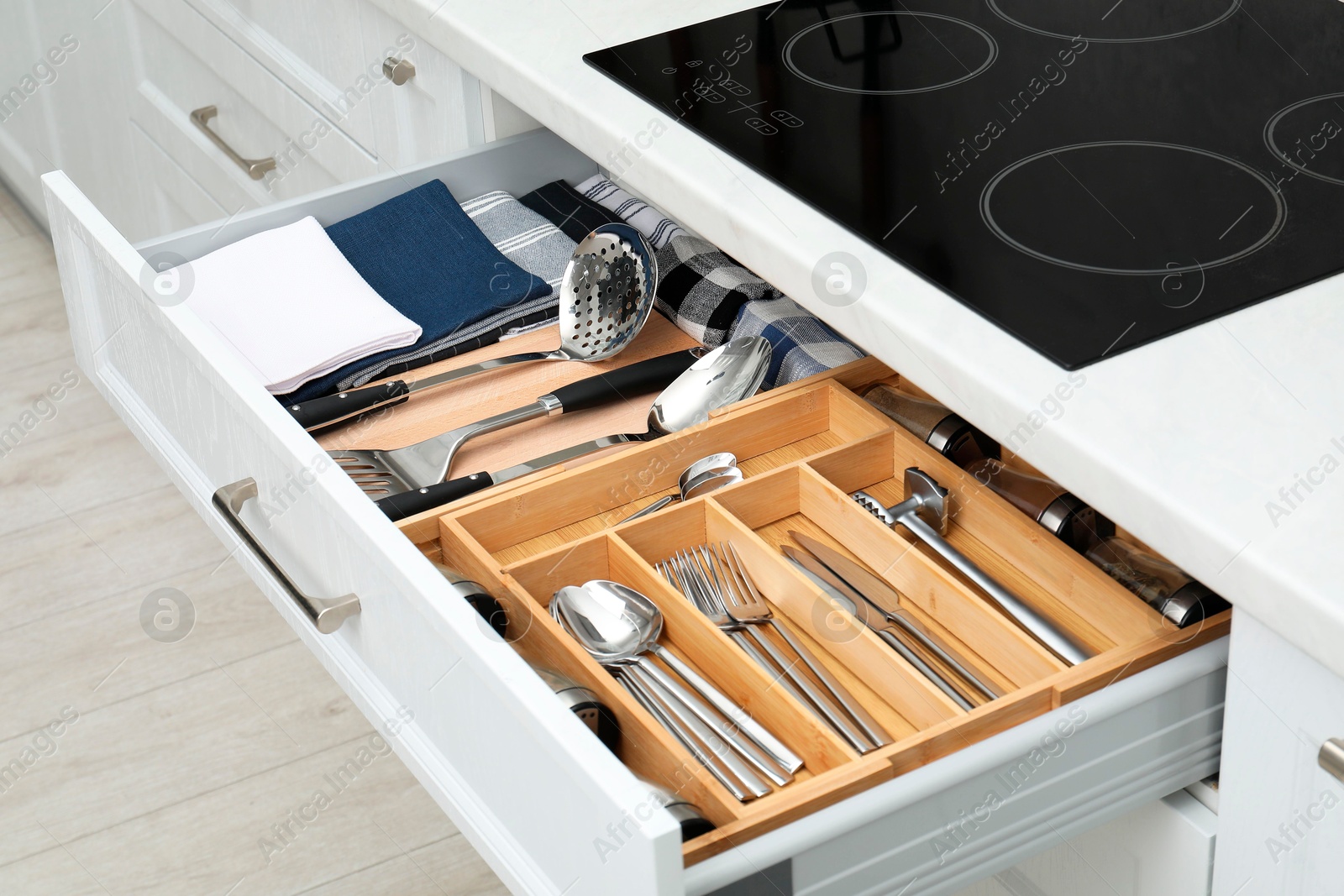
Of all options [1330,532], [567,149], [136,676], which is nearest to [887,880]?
[1330,532]

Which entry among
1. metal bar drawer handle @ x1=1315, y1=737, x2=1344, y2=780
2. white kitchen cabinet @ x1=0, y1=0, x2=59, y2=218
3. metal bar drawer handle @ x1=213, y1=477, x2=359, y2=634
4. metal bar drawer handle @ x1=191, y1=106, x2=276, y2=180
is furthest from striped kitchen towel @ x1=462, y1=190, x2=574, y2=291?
white kitchen cabinet @ x1=0, y1=0, x2=59, y2=218

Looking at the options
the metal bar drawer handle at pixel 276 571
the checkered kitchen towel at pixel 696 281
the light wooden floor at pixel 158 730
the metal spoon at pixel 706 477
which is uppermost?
the checkered kitchen towel at pixel 696 281

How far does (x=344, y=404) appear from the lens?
0.98 metres

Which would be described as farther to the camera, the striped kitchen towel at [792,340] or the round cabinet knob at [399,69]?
the round cabinet knob at [399,69]

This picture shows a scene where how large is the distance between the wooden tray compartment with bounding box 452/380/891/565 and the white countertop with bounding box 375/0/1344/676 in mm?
125

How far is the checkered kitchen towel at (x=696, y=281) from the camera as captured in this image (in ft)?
3.57

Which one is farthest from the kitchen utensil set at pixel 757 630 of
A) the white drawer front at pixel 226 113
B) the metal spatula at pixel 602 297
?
the white drawer front at pixel 226 113

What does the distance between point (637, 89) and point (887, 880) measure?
59cm

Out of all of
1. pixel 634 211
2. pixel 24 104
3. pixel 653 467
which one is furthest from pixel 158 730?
pixel 24 104

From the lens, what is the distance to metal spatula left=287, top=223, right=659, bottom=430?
107 centimetres

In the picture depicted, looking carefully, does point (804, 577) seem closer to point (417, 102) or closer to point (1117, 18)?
point (1117, 18)

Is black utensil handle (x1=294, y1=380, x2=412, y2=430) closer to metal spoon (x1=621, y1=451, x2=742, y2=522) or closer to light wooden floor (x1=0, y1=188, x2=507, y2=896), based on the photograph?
metal spoon (x1=621, y1=451, x2=742, y2=522)

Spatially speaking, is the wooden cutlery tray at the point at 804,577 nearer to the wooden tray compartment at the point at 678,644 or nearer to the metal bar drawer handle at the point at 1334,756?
the wooden tray compartment at the point at 678,644

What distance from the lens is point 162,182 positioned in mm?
2041
